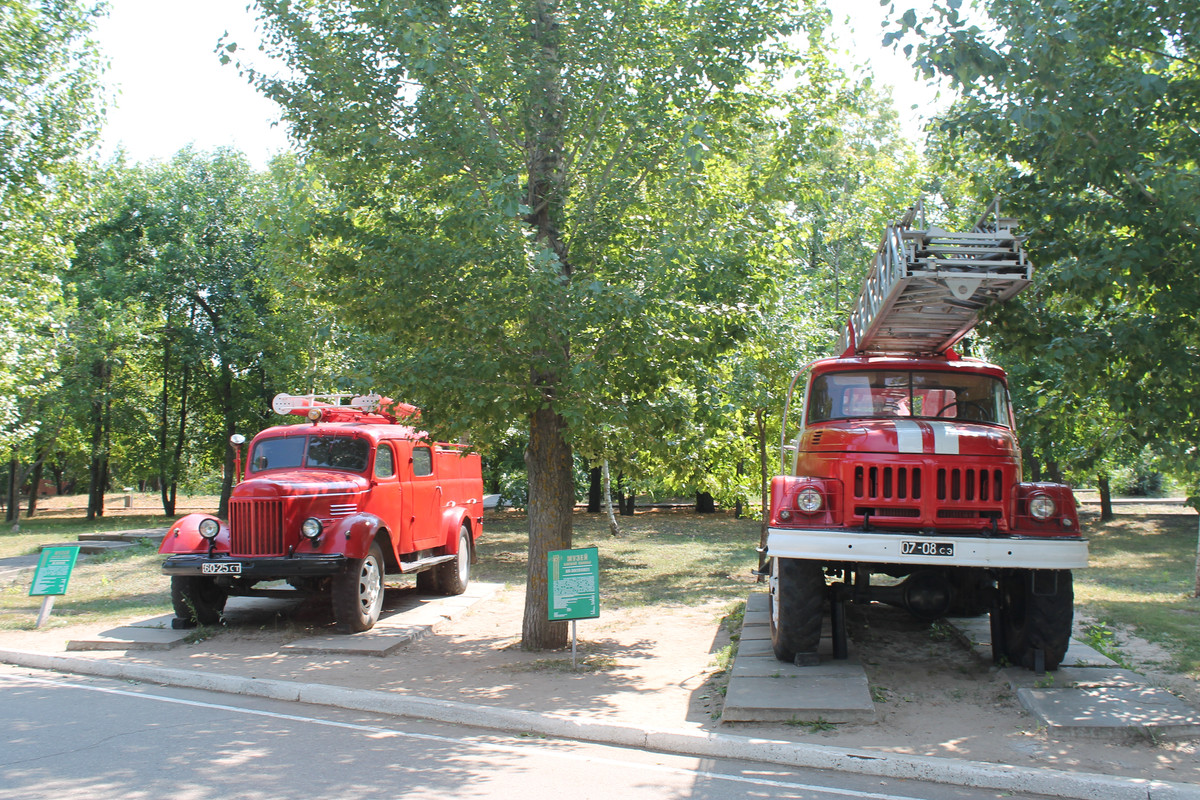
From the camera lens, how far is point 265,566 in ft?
32.2

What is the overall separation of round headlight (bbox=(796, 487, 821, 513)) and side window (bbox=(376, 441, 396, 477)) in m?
6.15

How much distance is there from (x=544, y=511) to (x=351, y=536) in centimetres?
235

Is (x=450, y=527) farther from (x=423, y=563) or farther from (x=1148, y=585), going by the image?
(x=1148, y=585)

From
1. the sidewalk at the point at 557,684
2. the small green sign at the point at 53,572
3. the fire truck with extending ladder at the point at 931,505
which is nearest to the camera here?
the sidewalk at the point at 557,684

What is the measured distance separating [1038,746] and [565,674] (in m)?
4.19

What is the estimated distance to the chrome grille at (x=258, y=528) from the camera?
33.2 feet

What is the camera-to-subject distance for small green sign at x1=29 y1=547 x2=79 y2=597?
10.7m

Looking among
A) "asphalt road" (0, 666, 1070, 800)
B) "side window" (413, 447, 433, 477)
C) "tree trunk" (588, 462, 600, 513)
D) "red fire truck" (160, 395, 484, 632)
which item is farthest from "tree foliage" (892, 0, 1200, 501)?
"tree trunk" (588, 462, 600, 513)

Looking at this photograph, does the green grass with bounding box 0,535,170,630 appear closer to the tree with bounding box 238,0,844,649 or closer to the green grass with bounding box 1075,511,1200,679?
the tree with bounding box 238,0,844,649

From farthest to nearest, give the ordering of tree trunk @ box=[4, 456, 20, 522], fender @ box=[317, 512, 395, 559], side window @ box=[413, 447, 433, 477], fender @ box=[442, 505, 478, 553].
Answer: tree trunk @ box=[4, 456, 20, 522], fender @ box=[442, 505, 478, 553], side window @ box=[413, 447, 433, 477], fender @ box=[317, 512, 395, 559]

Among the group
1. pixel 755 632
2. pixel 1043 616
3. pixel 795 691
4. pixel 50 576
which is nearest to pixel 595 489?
pixel 50 576

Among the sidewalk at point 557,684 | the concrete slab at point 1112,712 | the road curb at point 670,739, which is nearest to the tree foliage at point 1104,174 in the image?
the concrete slab at point 1112,712

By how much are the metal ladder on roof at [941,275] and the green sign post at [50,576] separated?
32.1 feet

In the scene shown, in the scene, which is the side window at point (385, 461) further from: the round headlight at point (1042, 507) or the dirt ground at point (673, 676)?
the round headlight at point (1042, 507)
